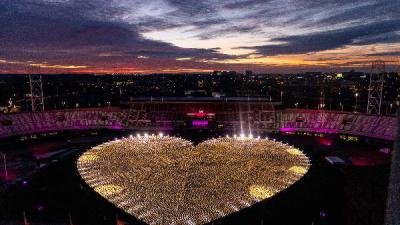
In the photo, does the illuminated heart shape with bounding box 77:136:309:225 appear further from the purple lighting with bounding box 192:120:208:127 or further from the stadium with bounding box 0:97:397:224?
the purple lighting with bounding box 192:120:208:127

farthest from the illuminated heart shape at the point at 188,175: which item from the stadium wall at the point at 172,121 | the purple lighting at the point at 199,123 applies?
the purple lighting at the point at 199,123

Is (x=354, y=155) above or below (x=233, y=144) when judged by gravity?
below

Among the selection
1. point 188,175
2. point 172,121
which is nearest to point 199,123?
point 172,121

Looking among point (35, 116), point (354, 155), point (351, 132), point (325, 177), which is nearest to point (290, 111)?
point (351, 132)

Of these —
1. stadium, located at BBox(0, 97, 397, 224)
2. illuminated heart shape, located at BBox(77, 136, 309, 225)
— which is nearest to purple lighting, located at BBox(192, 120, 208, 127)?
stadium, located at BBox(0, 97, 397, 224)

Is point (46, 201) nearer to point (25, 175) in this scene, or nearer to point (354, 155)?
point (25, 175)

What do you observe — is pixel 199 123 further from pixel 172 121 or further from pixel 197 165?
pixel 197 165
